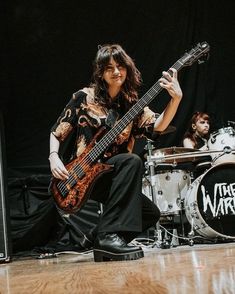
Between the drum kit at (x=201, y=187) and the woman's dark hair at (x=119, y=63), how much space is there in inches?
39.0

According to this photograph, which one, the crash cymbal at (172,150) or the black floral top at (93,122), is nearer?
the black floral top at (93,122)

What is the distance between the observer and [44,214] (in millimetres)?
4109

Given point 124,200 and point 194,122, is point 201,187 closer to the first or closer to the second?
point 194,122

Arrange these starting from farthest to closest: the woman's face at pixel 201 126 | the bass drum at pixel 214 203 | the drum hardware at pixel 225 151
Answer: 1. the woman's face at pixel 201 126
2. the drum hardware at pixel 225 151
3. the bass drum at pixel 214 203

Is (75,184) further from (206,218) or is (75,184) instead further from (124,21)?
(124,21)

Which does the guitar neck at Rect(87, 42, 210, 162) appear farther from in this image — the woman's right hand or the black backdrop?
the black backdrop

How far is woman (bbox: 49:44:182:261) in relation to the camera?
235 cm

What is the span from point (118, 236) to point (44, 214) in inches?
73.2

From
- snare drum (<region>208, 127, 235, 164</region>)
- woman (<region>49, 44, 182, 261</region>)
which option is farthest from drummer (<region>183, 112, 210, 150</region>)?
woman (<region>49, 44, 182, 261</region>)

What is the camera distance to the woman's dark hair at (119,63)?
2.59 meters

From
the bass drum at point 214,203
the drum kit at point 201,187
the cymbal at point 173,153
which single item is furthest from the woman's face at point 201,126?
the bass drum at point 214,203

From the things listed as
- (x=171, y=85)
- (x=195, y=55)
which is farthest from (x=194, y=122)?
(x=171, y=85)

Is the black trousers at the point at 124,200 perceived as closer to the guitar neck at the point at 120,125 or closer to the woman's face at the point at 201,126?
the guitar neck at the point at 120,125

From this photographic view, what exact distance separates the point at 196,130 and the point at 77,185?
2002 millimetres
